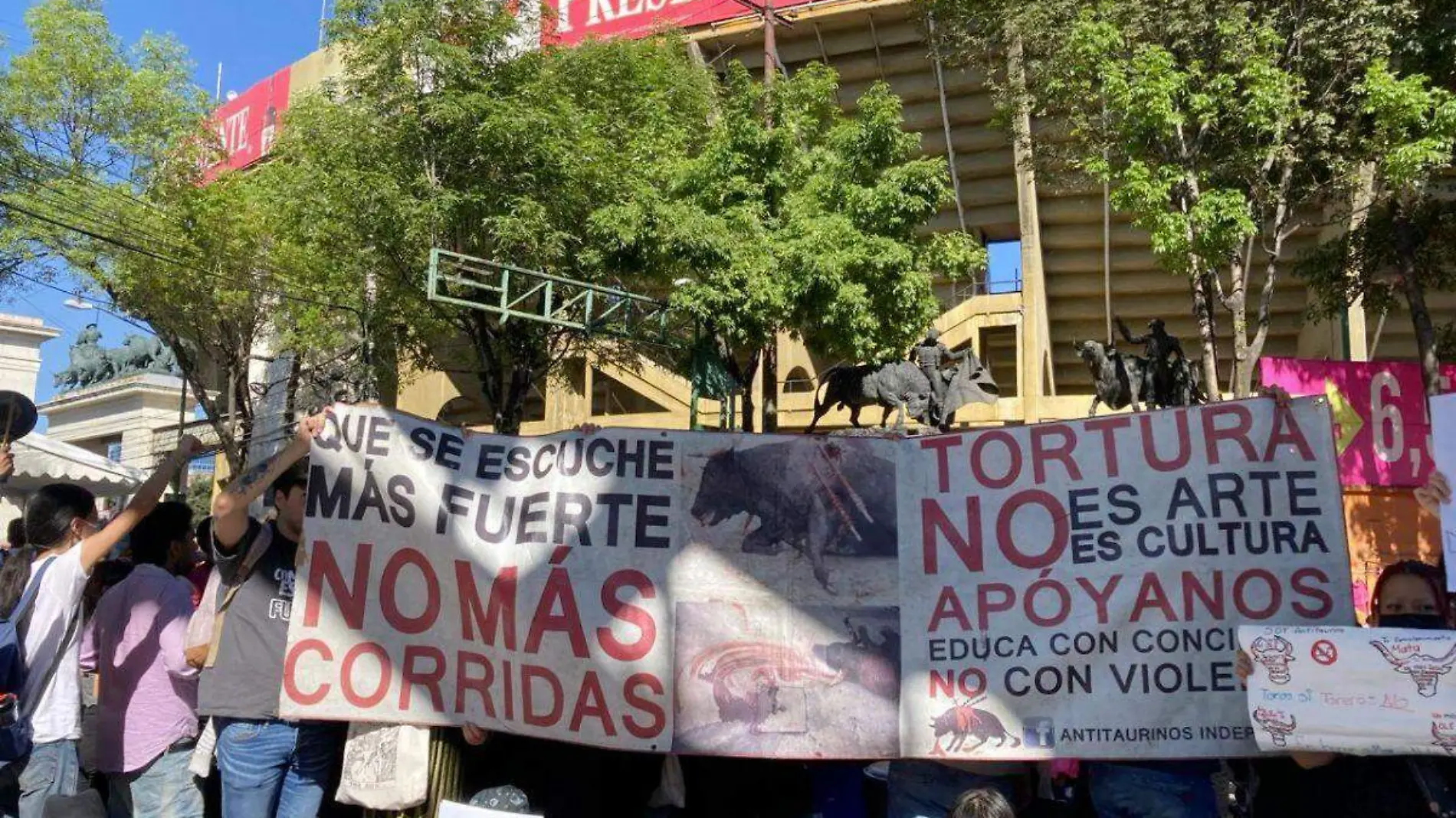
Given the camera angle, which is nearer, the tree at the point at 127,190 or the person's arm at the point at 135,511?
the person's arm at the point at 135,511

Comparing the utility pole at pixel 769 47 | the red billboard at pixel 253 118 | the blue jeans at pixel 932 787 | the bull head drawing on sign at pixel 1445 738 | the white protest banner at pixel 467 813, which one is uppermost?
the red billboard at pixel 253 118

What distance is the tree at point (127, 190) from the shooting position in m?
19.9

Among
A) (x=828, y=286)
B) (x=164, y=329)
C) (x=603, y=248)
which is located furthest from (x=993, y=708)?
(x=164, y=329)

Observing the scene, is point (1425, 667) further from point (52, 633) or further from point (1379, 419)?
point (1379, 419)

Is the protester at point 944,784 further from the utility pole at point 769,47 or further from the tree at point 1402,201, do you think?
the utility pole at point 769,47

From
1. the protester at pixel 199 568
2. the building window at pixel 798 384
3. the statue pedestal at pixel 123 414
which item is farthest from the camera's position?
the statue pedestal at pixel 123 414

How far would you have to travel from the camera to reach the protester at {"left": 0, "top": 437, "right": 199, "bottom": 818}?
4.07 m

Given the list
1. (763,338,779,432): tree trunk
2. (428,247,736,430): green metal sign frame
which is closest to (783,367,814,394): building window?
(763,338,779,432): tree trunk

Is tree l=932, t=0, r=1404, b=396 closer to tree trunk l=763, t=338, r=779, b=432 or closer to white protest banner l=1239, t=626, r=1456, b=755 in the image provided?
tree trunk l=763, t=338, r=779, b=432

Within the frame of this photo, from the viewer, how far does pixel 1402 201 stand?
14.6m

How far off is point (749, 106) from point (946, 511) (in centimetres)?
1367

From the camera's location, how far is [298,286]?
21312 mm

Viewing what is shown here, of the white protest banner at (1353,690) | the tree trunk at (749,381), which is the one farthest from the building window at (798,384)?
the white protest banner at (1353,690)

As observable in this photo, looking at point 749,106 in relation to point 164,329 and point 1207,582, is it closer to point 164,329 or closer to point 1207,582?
point 164,329
